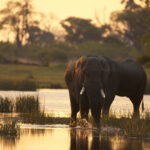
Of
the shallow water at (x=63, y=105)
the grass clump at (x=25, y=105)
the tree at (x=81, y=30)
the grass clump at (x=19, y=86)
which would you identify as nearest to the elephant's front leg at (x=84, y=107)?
the shallow water at (x=63, y=105)

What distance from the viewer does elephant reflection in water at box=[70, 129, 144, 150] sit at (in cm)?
1448

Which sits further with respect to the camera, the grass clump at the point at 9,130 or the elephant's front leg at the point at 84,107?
the elephant's front leg at the point at 84,107

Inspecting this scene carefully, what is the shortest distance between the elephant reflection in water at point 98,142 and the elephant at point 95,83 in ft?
3.84

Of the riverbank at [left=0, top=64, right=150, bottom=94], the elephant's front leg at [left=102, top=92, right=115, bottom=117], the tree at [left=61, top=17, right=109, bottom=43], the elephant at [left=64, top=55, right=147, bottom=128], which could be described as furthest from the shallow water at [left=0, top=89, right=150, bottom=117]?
the tree at [left=61, top=17, right=109, bottom=43]

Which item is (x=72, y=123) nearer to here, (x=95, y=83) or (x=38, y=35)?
(x=95, y=83)

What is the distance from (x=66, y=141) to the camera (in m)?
15.6

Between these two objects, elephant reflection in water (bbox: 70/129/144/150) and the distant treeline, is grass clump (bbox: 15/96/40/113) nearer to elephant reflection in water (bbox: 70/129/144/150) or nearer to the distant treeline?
elephant reflection in water (bbox: 70/129/144/150)

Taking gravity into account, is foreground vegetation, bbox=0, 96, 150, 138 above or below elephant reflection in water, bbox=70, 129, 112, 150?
above

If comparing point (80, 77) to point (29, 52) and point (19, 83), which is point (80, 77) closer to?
point (19, 83)

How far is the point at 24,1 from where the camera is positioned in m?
105

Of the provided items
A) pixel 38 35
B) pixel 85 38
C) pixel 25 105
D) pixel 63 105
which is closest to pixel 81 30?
pixel 85 38

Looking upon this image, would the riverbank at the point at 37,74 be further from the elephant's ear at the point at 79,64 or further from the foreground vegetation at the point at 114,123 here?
the elephant's ear at the point at 79,64

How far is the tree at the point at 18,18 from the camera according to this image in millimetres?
101000

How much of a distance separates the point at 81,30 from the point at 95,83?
240 feet
